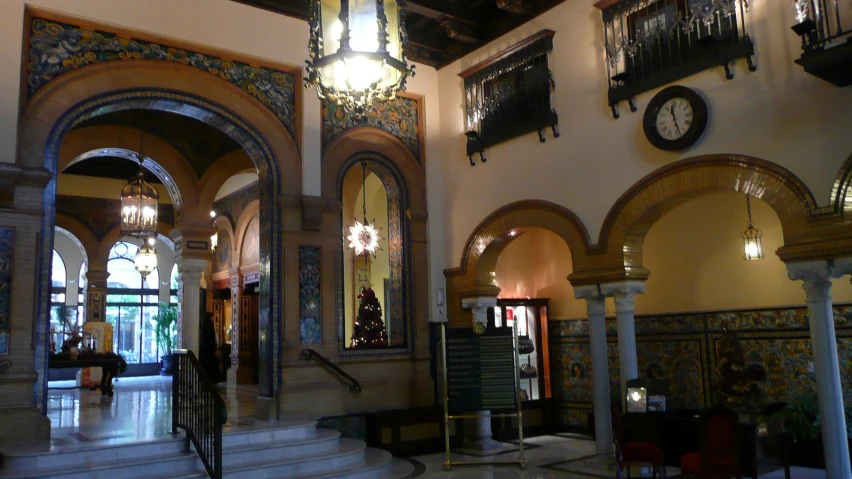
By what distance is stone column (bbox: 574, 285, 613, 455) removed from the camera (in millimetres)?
8234

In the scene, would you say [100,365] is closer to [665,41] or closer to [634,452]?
[634,452]

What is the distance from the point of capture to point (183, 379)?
7262 millimetres

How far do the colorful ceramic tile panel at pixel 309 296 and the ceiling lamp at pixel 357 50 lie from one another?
4000 millimetres

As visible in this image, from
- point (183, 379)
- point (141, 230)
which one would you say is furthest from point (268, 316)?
point (141, 230)

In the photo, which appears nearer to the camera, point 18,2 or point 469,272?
point 18,2

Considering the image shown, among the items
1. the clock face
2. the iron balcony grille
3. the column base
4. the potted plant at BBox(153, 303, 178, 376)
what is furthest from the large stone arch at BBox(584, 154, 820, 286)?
the potted plant at BBox(153, 303, 178, 376)

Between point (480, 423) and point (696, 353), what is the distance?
3103mm

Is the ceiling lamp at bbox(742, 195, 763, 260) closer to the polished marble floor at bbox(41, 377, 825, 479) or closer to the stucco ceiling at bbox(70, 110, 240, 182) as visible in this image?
the polished marble floor at bbox(41, 377, 825, 479)

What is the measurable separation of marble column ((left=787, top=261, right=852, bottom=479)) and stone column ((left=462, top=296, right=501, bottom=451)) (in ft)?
13.3

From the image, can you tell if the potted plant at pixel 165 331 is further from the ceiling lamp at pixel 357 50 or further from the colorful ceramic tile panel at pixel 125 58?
the ceiling lamp at pixel 357 50

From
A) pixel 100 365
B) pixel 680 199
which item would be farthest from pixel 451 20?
pixel 100 365

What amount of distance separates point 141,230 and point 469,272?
4.92 m

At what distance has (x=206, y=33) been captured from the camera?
28.1 ft

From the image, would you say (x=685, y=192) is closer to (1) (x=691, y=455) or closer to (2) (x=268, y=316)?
(1) (x=691, y=455)
